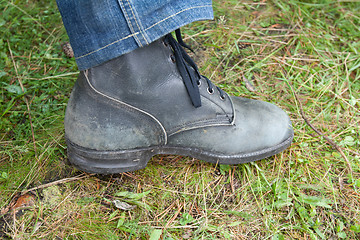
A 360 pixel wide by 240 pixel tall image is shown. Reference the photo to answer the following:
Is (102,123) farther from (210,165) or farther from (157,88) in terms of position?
(210,165)

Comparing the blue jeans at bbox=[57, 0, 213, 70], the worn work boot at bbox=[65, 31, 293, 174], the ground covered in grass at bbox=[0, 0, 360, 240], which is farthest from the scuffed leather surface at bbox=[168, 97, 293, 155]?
the blue jeans at bbox=[57, 0, 213, 70]

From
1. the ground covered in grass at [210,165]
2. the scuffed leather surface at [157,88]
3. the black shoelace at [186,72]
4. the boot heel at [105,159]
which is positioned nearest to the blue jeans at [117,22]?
the scuffed leather surface at [157,88]

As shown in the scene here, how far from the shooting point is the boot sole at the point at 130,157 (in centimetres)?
134

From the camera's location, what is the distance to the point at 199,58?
2.02 metres

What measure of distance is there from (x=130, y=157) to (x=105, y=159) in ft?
0.35

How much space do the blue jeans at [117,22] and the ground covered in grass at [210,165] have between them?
2.11 ft

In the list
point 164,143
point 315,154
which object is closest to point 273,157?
point 315,154

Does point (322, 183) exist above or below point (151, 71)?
below

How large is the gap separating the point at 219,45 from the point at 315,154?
96cm

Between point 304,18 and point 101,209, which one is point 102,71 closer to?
point 101,209

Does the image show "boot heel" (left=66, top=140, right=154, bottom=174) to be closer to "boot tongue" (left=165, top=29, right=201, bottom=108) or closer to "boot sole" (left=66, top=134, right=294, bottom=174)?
"boot sole" (left=66, top=134, right=294, bottom=174)

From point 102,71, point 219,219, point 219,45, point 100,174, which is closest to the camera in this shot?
point 102,71

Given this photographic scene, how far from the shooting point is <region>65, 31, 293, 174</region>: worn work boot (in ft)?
3.98

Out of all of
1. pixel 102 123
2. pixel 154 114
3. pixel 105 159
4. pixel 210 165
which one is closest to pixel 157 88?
pixel 154 114
